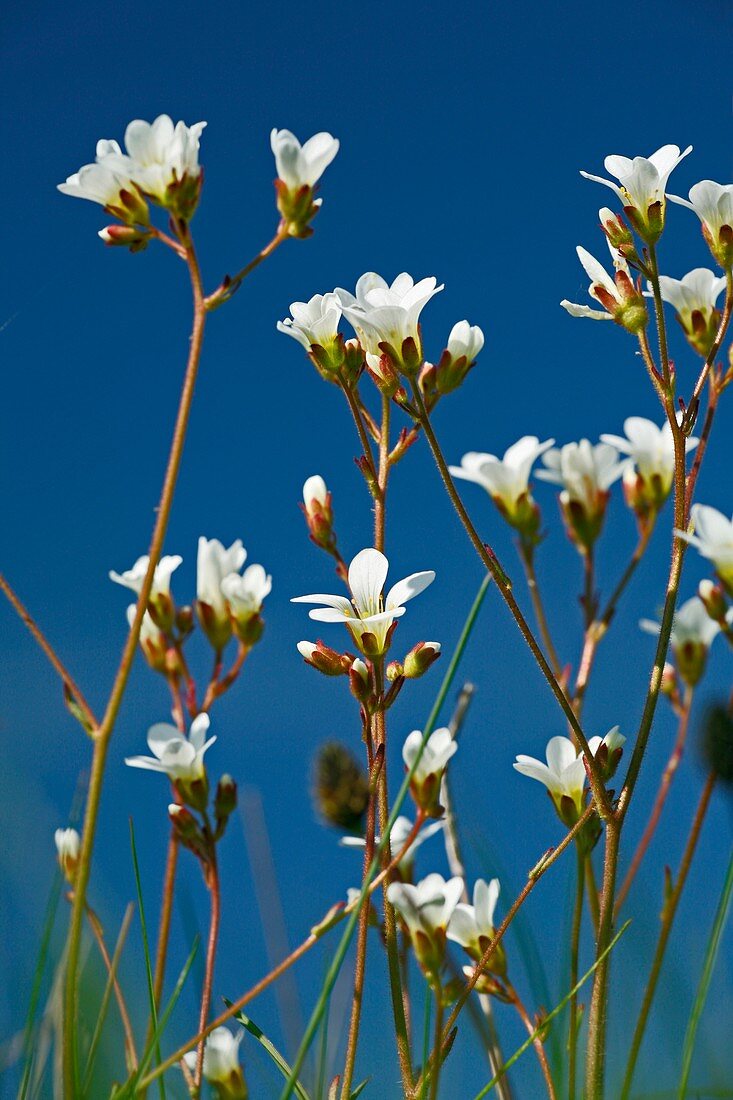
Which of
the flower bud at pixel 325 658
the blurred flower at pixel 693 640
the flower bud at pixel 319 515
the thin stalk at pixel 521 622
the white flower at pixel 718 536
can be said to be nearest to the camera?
the white flower at pixel 718 536

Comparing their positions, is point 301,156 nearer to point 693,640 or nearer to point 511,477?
point 511,477

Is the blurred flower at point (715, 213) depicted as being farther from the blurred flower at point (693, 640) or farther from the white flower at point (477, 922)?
the white flower at point (477, 922)

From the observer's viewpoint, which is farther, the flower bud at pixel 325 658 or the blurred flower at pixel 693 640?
the blurred flower at pixel 693 640

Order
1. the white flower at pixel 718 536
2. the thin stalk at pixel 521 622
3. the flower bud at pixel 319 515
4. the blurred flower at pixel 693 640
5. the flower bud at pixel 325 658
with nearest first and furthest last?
the white flower at pixel 718 536
the thin stalk at pixel 521 622
the flower bud at pixel 325 658
the flower bud at pixel 319 515
the blurred flower at pixel 693 640

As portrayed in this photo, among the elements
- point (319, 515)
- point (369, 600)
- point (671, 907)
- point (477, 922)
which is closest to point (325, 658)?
point (369, 600)

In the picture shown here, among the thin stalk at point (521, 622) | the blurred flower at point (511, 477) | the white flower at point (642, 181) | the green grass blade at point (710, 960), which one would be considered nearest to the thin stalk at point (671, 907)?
the green grass blade at point (710, 960)

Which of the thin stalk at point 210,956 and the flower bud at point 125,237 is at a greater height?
the flower bud at point 125,237
